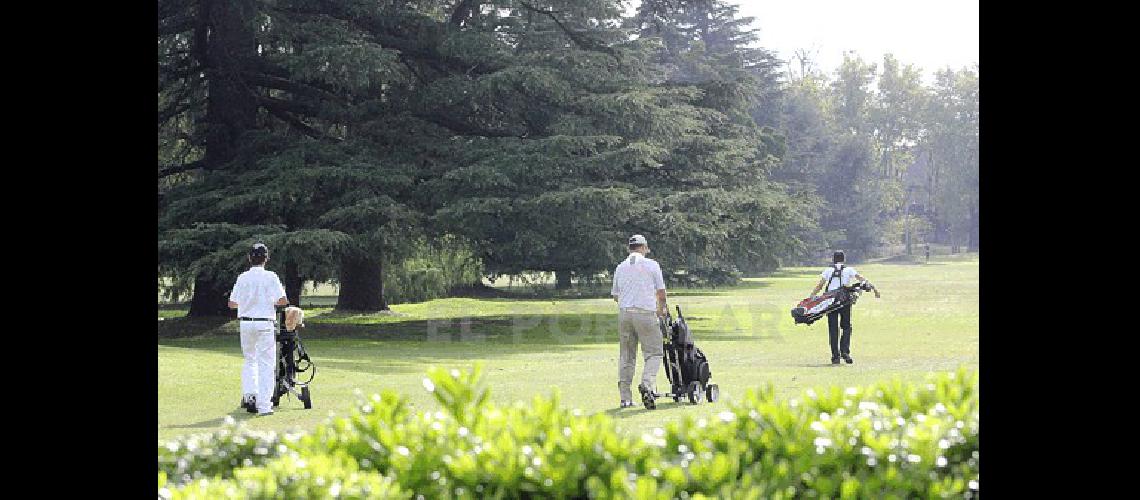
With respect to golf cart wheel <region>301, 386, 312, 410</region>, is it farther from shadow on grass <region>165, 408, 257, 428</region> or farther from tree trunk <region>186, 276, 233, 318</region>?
tree trunk <region>186, 276, 233, 318</region>

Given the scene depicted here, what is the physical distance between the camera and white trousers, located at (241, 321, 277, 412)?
13.1m

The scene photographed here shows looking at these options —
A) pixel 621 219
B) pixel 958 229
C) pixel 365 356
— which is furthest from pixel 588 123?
pixel 958 229

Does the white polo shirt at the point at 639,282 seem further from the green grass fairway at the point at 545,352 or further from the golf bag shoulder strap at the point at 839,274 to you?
the golf bag shoulder strap at the point at 839,274

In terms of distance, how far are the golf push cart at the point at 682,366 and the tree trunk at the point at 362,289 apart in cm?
2202

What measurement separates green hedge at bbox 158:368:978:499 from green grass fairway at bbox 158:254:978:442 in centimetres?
52

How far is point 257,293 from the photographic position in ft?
42.4

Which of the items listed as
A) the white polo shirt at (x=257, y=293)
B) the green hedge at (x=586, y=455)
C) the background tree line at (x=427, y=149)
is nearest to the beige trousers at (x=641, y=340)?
the white polo shirt at (x=257, y=293)

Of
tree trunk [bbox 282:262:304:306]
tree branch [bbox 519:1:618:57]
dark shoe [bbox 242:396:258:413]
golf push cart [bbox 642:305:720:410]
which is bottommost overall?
dark shoe [bbox 242:396:258:413]

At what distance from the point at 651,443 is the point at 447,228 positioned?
2208cm

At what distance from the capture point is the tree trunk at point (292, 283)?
31562 mm

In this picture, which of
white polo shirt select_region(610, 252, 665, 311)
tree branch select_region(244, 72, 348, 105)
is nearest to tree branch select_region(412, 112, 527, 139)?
tree branch select_region(244, 72, 348, 105)

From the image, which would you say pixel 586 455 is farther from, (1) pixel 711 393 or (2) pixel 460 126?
(2) pixel 460 126

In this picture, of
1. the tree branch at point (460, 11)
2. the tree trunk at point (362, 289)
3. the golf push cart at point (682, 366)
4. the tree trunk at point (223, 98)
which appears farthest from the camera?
the tree trunk at point (362, 289)

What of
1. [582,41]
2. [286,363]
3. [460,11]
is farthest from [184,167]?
[286,363]
